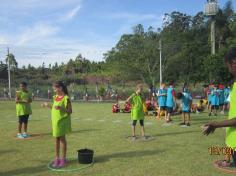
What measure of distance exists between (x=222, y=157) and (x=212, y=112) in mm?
12151

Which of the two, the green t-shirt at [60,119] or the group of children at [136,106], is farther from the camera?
the green t-shirt at [60,119]

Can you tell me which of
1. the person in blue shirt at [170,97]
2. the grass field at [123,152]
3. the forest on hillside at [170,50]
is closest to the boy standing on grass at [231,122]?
the grass field at [123,152]

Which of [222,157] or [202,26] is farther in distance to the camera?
[202,26]

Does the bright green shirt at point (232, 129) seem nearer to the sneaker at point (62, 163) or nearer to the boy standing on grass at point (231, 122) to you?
the boy standing on grass at point (231, 122)

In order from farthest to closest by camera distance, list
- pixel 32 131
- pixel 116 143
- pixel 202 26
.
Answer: pixel 202 26 < pixel 32 131 < pixel 116 143

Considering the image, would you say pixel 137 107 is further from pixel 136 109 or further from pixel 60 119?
pixel 60 119

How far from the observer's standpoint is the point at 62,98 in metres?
7.91

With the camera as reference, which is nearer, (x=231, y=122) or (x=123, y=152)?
(x=231, y=122)

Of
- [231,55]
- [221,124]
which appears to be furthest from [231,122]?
[231,55]

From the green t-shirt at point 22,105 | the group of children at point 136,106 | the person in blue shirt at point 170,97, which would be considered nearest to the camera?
the group of children at point 136,106

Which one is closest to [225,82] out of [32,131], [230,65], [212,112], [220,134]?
[212,112]

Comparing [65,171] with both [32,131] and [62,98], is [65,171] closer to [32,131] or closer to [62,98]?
[62,98]

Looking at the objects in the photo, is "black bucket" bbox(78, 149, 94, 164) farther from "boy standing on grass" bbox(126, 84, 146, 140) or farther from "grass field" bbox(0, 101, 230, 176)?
"boy standing on grass" bbox(126, 84, 146, 140)

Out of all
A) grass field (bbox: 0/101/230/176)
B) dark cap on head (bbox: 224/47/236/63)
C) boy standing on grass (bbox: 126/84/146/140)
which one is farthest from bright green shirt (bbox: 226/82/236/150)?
boy standing on grass (bbox: 126/84/146/140)
